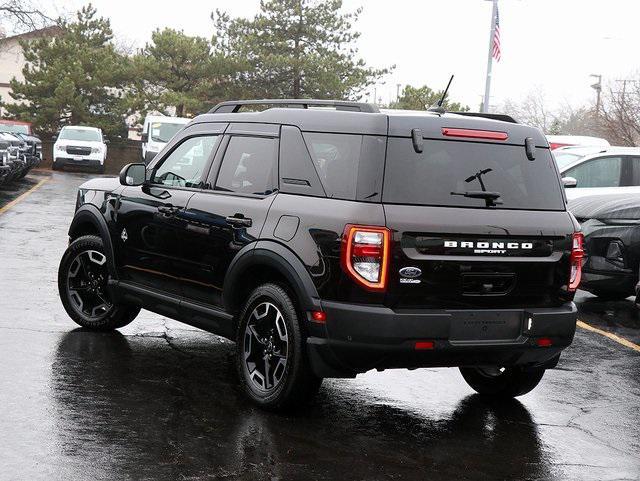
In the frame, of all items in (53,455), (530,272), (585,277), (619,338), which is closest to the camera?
(53,455)

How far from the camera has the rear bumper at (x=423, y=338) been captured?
5.34 metres

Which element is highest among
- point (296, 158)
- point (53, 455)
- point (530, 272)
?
point (296, 158)

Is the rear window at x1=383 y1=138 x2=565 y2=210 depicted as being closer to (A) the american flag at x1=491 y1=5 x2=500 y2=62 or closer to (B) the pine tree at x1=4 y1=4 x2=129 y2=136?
(A) the american flag at x1=491 y1=5 x2=500 y2=62

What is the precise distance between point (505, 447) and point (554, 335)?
2.41 feet

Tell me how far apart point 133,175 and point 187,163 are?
57cm

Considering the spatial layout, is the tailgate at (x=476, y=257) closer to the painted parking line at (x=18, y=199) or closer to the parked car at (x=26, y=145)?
the painted parking line at (x=18, y=199)

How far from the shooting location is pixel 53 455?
4.90 m

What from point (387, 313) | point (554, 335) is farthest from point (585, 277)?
point (387, 313)

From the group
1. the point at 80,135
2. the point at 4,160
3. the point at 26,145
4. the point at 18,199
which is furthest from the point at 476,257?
the point at 80,135

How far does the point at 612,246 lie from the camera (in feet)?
35.9

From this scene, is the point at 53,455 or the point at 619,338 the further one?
the point at 619,338

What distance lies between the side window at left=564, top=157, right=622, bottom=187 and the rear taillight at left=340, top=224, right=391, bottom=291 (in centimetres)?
1051

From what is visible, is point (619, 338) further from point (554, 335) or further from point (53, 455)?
point (53, 455)

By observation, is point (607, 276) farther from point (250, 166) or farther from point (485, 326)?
point (250, 166)
